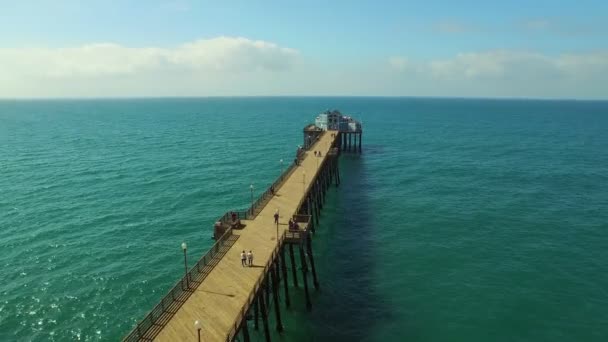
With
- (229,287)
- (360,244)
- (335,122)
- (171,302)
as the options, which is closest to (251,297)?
(229,287)

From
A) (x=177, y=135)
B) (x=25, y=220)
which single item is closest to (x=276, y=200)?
(x=25, y=220)

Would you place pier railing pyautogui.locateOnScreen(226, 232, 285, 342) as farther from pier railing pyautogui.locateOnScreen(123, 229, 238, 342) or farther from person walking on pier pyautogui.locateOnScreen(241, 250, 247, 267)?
pier railing pyautogui.locateOnScreen(123, 229, 238, 342)

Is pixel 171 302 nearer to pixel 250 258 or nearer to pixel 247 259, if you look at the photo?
pixel 247 259

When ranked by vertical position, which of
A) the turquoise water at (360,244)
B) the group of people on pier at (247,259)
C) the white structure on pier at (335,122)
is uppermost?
the white structure on pier at (335,122)

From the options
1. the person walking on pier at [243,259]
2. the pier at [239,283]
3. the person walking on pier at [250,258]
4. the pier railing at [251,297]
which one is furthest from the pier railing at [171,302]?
the pier railing at [251,297]

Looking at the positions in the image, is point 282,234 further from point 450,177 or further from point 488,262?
point 450,177

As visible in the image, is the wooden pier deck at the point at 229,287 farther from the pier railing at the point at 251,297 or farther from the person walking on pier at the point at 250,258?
the person walking on pier at the point at 250,258
